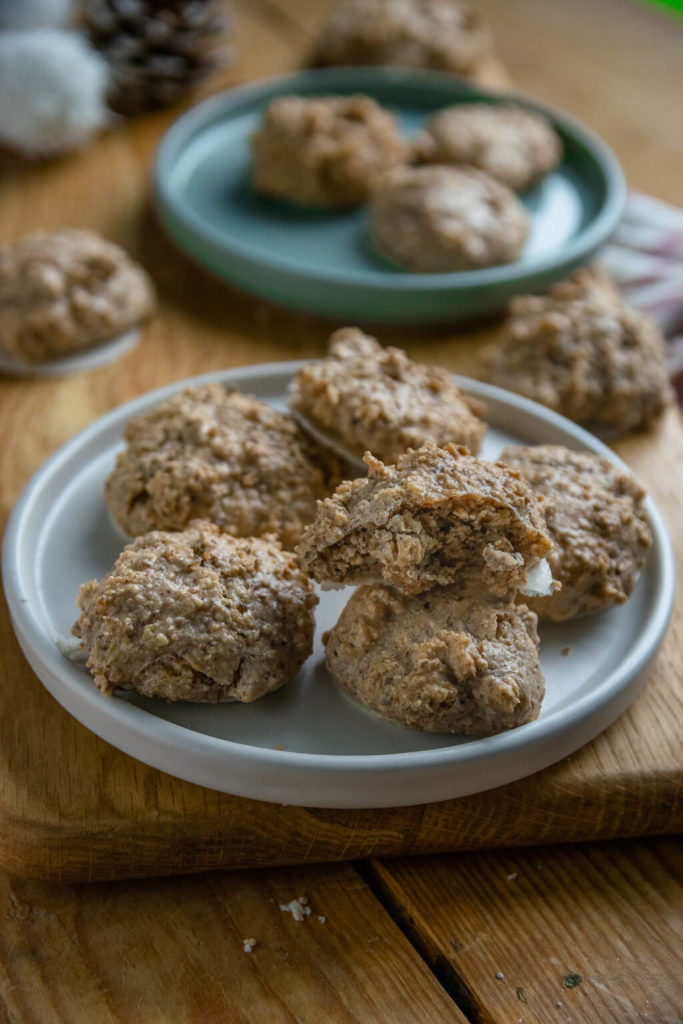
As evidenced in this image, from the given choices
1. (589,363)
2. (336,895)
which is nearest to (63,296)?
(589,363)

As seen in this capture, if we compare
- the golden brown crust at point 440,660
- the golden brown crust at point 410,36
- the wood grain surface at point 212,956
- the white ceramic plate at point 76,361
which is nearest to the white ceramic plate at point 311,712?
the golden brown crust at point 440,660

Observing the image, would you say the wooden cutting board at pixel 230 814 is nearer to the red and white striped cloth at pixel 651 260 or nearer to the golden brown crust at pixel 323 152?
the red and white striped cloth at pixel 651 260

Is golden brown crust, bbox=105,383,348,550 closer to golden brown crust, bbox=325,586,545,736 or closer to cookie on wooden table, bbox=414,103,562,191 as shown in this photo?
golden brown crust, bbox=325,586,545,736

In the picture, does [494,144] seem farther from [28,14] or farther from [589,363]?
[28,14]

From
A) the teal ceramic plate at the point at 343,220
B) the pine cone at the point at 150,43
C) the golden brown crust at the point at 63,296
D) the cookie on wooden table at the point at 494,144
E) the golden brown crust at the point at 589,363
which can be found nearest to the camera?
the golden brown crust at the point at 589,363

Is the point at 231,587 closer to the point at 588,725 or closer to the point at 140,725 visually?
the point at 140,725

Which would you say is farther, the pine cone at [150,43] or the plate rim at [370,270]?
the pine cone at [150,43]
